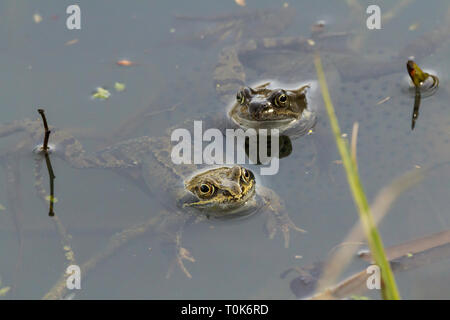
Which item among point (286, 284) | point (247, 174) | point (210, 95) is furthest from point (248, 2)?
point (286, 284)

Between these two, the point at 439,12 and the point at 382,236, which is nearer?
the point at 382,236

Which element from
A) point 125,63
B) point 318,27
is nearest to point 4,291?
point 125,63

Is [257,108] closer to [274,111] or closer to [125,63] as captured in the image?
[274,111]

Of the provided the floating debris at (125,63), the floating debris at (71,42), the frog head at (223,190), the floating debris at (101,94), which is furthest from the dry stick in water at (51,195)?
the floating debris at (71,42)

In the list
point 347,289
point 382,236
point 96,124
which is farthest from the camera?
point 96,124

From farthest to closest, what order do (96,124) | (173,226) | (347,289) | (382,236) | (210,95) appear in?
(210,95) < (96,124) < (173,226) < (382,236) < (347,289)
